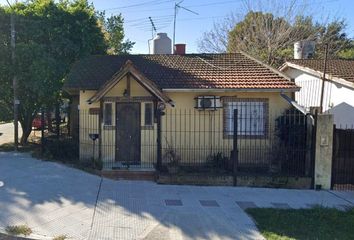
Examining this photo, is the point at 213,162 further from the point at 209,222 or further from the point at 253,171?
the point at 209,222

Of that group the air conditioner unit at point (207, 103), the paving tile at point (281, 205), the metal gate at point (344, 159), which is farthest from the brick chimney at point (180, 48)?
the paving tile at point (281, 205)

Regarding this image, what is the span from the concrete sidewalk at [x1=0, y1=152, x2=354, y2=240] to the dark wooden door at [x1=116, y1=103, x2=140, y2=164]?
5.83 ft

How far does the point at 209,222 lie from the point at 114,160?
5672 mm

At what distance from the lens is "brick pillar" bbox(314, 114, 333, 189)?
9.50 meters

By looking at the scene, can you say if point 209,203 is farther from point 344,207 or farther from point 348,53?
point 348,53

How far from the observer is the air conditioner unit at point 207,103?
11532 mm

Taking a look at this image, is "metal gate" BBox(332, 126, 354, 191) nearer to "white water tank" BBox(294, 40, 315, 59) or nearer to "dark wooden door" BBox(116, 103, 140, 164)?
"dark wooden door" BBox(116, 103, 140, 164)

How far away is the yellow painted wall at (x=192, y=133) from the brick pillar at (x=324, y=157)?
213cm

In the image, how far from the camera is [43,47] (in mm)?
14836

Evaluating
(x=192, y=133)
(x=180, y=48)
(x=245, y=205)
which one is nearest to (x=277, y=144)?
(x=192, y=133)

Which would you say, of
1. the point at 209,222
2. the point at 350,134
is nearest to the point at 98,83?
the point at 209,222

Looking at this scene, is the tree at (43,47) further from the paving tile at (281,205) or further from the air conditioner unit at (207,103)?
the paving tile at (281,205)

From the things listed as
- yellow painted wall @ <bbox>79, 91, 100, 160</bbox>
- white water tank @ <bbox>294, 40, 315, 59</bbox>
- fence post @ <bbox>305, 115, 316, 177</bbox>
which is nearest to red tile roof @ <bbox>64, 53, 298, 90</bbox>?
yellow painted wall @ <bbox>79, 91, 100, 160</bbox>

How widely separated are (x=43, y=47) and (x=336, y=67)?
13.1 metres
